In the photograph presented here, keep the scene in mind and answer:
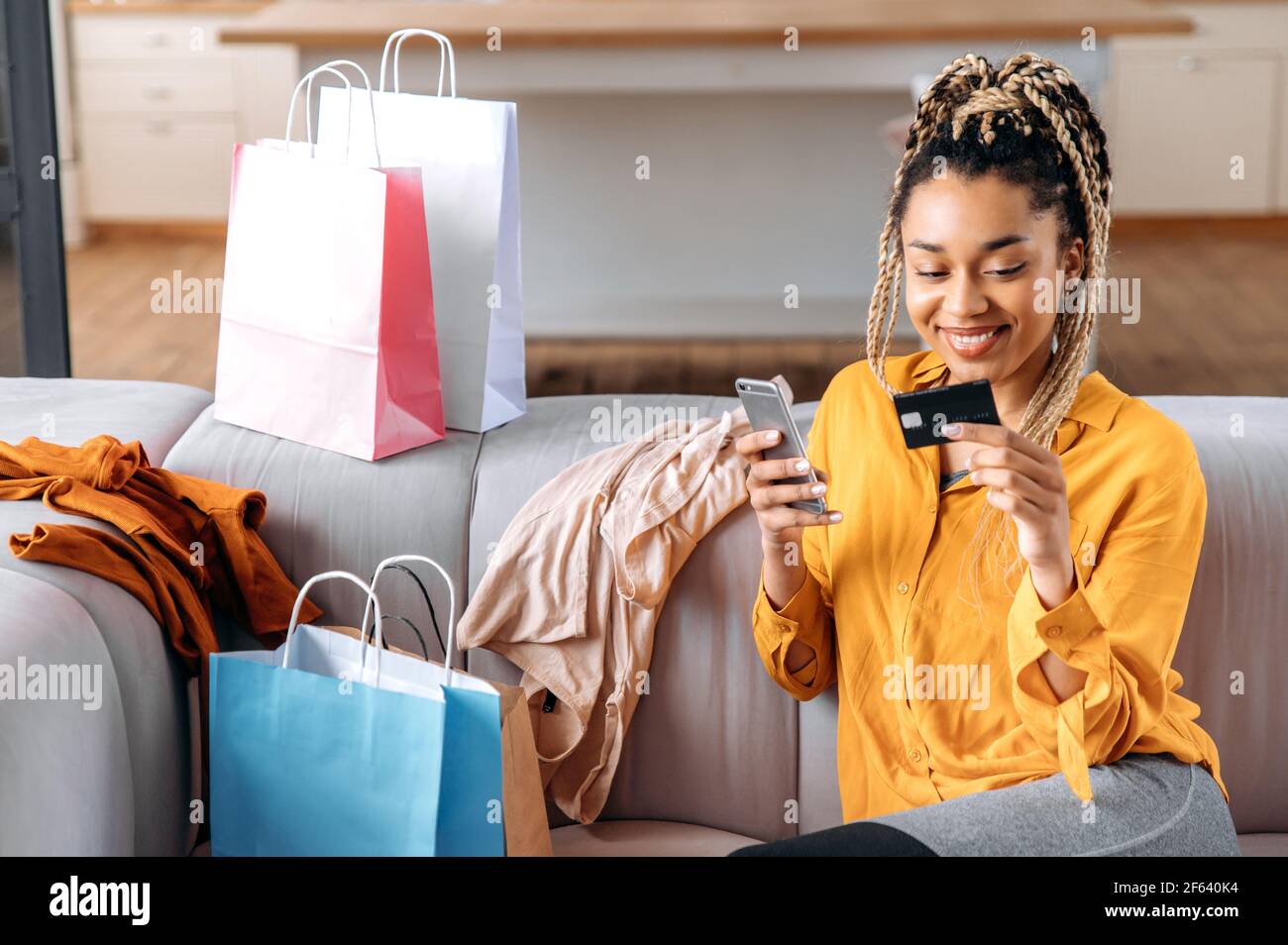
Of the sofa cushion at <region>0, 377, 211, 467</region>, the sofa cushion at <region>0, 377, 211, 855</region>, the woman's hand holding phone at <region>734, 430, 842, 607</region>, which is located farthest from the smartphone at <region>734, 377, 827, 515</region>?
the sofa cushion at <region>0, 377, 211, 467</region>

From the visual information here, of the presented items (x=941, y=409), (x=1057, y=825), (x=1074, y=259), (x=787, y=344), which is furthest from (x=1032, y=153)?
(x=787, y=344)

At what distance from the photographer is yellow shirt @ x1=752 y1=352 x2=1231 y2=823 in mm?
1229

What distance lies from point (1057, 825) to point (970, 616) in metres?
0.21

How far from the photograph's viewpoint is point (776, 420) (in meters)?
1.29

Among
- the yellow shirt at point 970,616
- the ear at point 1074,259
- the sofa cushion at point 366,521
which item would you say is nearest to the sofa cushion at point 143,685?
the sofa cushion at point 366,521

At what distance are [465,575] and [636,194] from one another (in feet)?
8.40

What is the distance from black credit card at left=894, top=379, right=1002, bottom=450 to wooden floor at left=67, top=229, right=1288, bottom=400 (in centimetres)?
227

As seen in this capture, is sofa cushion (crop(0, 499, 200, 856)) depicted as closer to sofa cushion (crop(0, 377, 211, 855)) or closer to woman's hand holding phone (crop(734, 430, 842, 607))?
sofa cushion (crop(0, 377, 211, 855))

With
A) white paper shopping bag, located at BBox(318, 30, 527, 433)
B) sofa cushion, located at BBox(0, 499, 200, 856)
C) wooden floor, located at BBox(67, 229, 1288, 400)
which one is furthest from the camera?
wooden floor, located at BBox(67, 229, 1288, 400)

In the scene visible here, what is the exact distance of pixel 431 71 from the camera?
3168mm

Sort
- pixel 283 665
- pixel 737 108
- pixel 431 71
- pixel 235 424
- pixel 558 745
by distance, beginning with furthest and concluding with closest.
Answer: pixel 737 108 → pixel 431 71 → pixel 235 424 → pixel 558 745 → pixel 283 665

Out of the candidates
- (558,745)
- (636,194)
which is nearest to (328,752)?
(558,745)

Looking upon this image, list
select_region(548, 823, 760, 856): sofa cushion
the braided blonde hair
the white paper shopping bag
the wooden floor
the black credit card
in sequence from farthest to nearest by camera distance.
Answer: the wooden floor < the white paper shopping bag < select_region(548, 823, 760, 856): sofa cushion < the braided blonde hair < the black credit card
